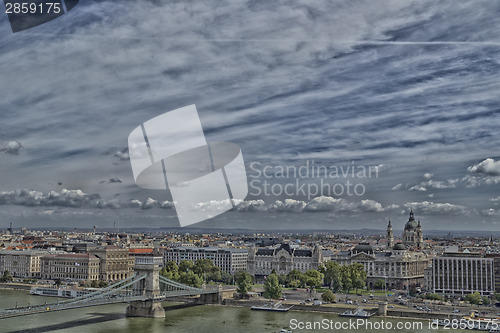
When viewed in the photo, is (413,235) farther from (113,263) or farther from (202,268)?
(113,263)

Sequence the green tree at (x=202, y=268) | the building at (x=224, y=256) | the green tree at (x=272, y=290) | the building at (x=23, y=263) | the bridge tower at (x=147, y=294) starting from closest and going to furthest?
1. the bridge tower at (x=147, y=294)
2. the green tree at (x=272, y=290)
3. the green tree at (x=202, y=268)
4. the building at (x=23, y=263)
5. the building at (x=224, y=256)

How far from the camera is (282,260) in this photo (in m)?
40.0

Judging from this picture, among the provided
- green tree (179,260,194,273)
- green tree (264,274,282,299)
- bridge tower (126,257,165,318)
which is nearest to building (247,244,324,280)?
green tree (179,260,194,273)

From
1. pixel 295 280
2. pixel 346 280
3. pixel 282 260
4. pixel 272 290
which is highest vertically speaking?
pixel 282 260

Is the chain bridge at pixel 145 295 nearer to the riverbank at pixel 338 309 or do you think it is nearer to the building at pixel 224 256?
the riverbank at pixel 338 309

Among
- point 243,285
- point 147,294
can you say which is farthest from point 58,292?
point 243,285

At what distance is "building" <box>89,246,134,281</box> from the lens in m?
38.0

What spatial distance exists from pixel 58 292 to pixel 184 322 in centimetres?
1058

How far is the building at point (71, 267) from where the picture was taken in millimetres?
37406

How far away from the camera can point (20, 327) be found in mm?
19266

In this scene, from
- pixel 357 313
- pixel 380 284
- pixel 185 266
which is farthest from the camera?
pixel 185 266

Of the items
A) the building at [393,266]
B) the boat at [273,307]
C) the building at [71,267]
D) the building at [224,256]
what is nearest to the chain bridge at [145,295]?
the boat at [273,307]

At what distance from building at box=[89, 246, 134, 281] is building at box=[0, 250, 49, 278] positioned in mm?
4931

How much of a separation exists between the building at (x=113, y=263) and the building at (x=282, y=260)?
8.28 metres
